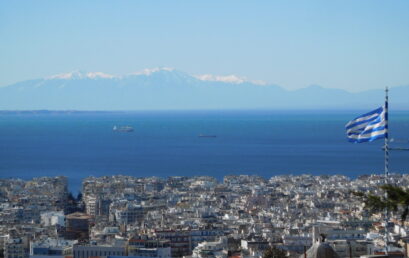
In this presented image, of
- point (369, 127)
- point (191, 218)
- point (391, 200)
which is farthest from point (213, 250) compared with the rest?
point (391, 200)

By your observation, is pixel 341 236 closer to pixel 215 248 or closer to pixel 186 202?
pixel 215 248

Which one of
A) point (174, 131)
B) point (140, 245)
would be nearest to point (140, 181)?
point (140, 245)

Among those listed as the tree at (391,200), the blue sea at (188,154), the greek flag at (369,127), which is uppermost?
the greek flag at (369,127)

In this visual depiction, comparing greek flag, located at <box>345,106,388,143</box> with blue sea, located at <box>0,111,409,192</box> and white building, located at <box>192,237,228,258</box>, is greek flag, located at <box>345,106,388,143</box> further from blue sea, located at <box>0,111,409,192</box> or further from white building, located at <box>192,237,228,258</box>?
blue sea, located at <box>0,111,409,192</box>

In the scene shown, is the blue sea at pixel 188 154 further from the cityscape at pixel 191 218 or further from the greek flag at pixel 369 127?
the greek flag at pixel 369 127

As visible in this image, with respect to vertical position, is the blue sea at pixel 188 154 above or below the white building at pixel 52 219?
below

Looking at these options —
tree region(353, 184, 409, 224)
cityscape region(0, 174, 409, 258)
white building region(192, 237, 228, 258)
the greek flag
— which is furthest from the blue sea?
tree region(353, 184, 409, 224)

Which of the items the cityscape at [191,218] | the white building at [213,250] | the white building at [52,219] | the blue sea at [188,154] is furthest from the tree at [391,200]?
the blue sea at [188,154]
